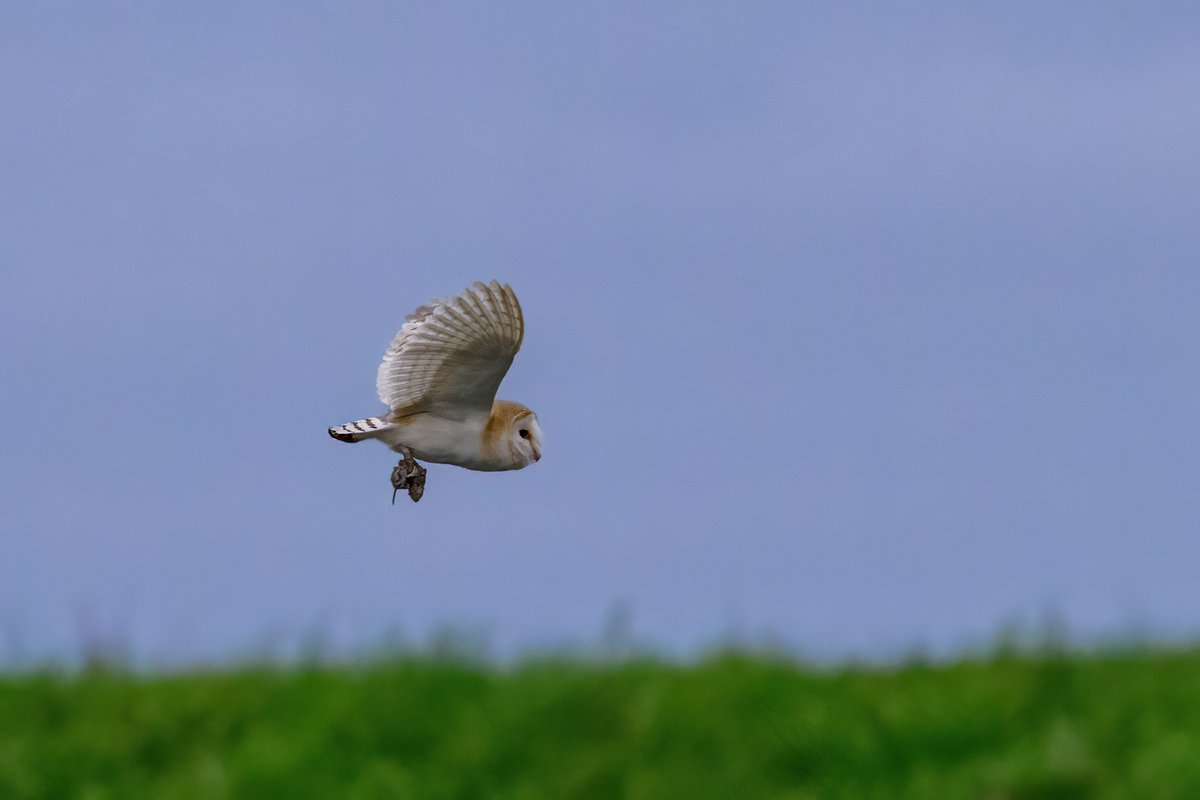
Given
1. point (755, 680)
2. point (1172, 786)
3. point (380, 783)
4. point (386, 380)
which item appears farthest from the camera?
point (386, 380)

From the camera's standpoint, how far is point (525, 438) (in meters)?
15.2

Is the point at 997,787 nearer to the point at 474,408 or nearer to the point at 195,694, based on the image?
the point at 195,694

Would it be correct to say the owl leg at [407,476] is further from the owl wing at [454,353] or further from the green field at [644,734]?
the green field at [644,734]

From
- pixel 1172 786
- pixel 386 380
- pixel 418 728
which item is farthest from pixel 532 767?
pixel 386 380

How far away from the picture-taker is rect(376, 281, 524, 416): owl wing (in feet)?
43.9

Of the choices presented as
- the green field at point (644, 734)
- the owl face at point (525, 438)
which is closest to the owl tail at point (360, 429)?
the owl face at point (525, 438)

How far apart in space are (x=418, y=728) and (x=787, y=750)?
1.88 m

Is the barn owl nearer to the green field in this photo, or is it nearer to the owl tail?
the owl tail

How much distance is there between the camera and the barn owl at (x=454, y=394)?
44.3ft

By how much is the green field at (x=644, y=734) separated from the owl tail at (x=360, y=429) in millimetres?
6082

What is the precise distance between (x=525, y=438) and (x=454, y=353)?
5.37 ft

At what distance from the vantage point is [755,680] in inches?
316

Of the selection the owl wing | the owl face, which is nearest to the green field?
the owl wing

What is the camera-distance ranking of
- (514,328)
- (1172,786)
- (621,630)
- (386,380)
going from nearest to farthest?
1. (1172,786)
2. (621,630)
3. (514,328)
4. (386,380)
